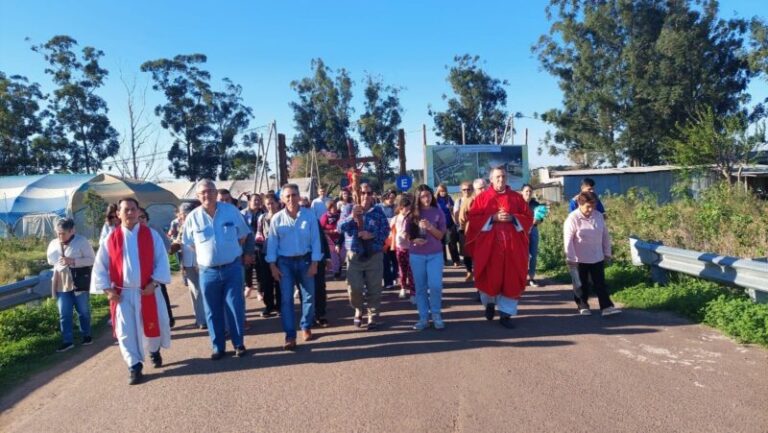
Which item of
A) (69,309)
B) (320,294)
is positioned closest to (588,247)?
(320,294)

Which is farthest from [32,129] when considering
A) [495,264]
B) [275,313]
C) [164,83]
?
[495,264]

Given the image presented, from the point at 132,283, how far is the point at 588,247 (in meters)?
4.99

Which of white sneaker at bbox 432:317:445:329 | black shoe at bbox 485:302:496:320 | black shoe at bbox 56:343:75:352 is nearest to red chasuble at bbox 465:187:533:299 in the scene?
black shoe at bbox 485:302:496:320

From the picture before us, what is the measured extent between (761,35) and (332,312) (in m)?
37.2

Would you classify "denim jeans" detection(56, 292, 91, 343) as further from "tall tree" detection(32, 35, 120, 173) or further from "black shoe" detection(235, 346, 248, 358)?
"tall tree" detection(32, 35, 120, 173)

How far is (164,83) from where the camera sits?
1866 inches

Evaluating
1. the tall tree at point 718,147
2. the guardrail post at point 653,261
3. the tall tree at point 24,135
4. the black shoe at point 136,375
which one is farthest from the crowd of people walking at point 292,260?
the tall tree at point 24,135

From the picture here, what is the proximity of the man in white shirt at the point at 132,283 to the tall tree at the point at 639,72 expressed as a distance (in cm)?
3433

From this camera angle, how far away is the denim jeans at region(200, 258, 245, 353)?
17.7 feet

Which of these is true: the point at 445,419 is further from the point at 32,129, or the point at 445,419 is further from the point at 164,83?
the point at 164,83

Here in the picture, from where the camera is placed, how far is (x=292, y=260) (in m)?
5.82

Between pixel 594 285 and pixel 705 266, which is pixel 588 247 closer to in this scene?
pixel 594 285

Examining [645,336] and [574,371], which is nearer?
[574,371]

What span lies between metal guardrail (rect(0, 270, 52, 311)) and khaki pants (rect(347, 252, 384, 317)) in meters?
4.41
